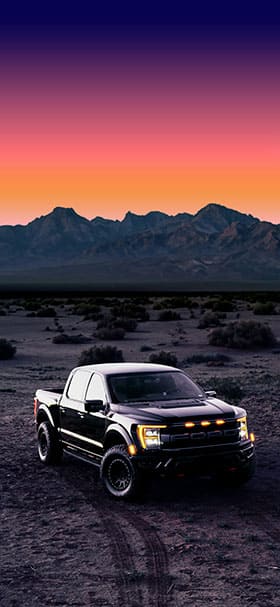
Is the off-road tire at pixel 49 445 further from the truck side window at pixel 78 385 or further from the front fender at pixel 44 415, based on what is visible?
the truck side window at pixel 78 385

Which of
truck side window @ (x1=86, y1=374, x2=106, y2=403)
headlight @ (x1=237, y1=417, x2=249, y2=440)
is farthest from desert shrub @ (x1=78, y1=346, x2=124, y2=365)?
headlight @ (x1=237, y1=417, x2=249, y2=440)

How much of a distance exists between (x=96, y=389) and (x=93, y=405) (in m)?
0.39

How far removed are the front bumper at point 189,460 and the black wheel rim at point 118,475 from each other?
0.50m

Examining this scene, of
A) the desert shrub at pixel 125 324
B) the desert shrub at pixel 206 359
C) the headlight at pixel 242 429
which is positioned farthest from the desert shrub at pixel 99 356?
the headlight at pixel 242 429

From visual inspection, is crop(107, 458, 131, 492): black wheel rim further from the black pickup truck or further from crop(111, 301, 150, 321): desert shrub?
crop(111, 301, 150, 321): desert shrub

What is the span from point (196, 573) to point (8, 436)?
8.24m

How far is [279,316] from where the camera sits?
6131 centimetres

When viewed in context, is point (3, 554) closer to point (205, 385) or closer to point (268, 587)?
point (268, 587)

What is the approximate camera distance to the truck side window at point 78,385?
11.6m

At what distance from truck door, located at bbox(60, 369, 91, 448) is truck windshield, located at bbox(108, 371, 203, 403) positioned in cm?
65

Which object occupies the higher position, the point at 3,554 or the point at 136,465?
the point at 136,465

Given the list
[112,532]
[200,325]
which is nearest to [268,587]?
[112,532]

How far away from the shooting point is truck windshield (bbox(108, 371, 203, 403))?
10.9 metres

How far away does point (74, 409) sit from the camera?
38.0 feet
